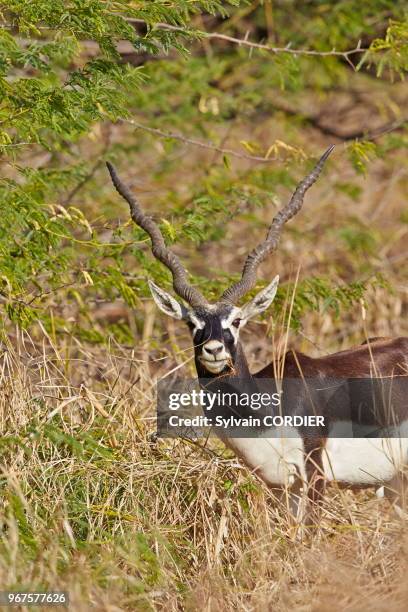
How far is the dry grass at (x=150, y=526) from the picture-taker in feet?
16.5

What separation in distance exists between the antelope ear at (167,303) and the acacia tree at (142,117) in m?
0.62

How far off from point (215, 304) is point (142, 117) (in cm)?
589

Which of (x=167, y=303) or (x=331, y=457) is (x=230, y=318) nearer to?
(x=167, y=303)

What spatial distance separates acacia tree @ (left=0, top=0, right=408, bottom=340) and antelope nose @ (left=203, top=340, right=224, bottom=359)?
59.6 inches

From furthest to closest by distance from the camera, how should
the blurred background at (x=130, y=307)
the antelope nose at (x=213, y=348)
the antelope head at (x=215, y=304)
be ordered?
1. the antelope head at (x=215, y=304)
2. the antelope nose at (x=213, y=348)
3. the blurred background at (x=130, y=307)

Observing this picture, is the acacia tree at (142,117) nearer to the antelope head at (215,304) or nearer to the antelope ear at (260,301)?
the antelope head at (215,304)

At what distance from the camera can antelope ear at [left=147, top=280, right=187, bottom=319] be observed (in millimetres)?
6578

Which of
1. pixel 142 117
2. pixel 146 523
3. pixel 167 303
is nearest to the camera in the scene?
pixel 146 523

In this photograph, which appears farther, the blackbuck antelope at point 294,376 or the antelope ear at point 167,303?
the antelope ear at point 167,303

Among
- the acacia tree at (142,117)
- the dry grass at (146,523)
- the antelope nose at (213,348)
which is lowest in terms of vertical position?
the dry grass at (146,523)

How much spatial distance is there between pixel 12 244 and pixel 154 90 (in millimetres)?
4251

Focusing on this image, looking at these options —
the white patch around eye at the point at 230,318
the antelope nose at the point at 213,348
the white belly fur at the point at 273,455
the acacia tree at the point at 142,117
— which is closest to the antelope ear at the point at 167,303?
the white patch around eye at the point at 230,318

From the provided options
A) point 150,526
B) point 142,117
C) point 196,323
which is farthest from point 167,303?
point 142,117

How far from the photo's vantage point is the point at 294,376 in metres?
6.60
